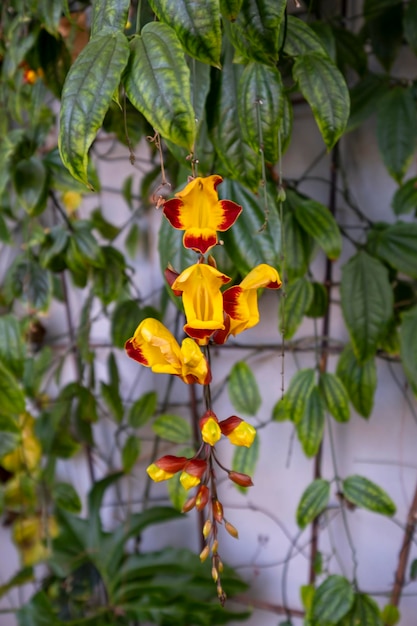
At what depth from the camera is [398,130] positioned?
815 mm

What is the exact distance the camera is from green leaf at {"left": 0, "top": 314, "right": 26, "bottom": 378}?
791 millimetres

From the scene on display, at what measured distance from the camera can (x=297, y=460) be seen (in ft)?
3.75

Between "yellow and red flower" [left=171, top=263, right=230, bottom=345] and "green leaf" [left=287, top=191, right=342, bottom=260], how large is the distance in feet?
1.35

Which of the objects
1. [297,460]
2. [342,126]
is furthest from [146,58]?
[297,460]

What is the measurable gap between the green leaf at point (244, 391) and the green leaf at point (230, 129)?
47 centimetres

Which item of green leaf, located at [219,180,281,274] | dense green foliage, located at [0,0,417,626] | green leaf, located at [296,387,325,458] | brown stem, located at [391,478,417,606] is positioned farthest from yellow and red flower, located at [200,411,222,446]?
brown stem, located at [391,478,417,606]

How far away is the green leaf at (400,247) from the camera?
0.79m

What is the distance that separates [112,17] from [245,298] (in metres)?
0.23

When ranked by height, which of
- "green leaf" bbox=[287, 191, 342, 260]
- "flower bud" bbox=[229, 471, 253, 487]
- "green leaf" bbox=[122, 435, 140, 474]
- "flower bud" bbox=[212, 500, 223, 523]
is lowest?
"green leaf" bbox=[122, 435, 140, 474]

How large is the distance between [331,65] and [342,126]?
2.9 inches

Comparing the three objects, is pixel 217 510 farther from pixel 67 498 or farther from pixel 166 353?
pixel 67 498

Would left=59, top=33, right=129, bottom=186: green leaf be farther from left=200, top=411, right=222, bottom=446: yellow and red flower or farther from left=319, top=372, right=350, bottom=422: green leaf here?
left=319, top=372, right=350, bottom=422: green leaf

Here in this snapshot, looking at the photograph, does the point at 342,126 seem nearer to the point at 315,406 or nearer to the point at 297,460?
the point at 315,406

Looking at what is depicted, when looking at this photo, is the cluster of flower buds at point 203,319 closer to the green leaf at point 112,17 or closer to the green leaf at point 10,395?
the green leaf at point 112,17
